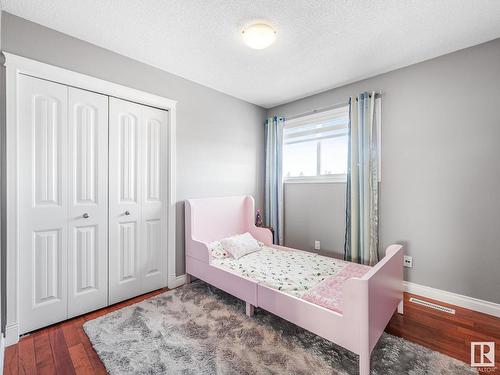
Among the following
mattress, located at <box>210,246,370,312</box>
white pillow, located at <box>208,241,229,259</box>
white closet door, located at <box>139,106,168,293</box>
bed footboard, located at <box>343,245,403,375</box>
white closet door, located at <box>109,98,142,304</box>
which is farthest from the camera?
white pillow, located at <box>208,241,229,259</box>

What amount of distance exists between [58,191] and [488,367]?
3454 mm

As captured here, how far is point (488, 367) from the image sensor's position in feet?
4.99

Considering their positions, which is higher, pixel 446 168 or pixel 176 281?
pixel 446 168

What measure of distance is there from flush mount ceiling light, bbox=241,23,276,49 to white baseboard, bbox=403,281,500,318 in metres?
2.84

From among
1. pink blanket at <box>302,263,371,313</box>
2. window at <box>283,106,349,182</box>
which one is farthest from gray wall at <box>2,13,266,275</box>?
pink blanket at <box>302,263,371,313</box>

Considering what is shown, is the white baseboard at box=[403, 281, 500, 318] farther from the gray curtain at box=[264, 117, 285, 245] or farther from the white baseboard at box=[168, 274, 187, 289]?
the white baseboard at box=[168, 274, 187, 289]

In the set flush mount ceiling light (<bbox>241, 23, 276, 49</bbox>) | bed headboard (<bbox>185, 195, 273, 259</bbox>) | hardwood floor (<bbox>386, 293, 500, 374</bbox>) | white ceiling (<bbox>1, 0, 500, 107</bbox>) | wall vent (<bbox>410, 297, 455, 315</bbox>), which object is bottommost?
hardwood floor (<bbox>386, 293, 500, 374</bbox>)

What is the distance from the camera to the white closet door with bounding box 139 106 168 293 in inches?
98.7

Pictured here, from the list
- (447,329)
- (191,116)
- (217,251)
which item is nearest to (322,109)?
(191,116)

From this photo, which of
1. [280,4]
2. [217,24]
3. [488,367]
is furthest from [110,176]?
[488,367]

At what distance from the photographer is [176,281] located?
8.90ft

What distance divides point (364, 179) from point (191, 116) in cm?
223

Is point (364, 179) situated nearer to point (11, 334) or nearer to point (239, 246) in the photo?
point (239, 246)

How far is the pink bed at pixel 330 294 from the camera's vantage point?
140 cm
